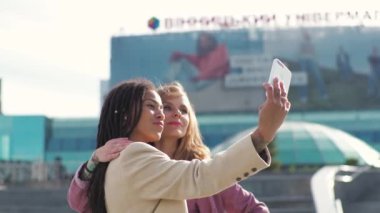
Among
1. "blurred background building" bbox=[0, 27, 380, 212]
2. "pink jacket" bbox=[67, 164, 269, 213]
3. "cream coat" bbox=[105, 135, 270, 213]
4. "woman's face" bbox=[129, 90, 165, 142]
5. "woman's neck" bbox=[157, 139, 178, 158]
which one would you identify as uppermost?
"woman's face" bbox=[129, 90, 165, 142]

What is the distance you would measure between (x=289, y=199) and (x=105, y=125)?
1007 cm

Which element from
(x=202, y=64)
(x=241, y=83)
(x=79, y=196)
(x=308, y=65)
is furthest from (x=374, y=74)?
(x=79, y=196)

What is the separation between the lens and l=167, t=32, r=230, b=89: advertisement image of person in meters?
45.3

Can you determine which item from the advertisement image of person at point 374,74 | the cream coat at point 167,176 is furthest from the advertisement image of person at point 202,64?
the cream coat at point 167,176

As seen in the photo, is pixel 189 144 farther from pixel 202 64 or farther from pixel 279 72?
pixel 202 64

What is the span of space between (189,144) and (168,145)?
69 mm

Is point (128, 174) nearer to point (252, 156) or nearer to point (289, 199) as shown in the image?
point (252, 156)

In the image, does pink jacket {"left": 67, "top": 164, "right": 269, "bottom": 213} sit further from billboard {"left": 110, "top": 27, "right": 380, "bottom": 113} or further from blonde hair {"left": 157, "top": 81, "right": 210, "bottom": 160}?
billboard {"left": 110, "top": 27, "right": 380, "bottom": 113}

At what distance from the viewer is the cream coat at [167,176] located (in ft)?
6.82

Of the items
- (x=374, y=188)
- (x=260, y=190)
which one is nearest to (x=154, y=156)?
(x=260, y=190)

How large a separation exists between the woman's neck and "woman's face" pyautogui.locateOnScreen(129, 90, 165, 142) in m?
0.52

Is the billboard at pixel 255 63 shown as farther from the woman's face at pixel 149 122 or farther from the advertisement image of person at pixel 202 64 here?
the woman's face at pixel 149 122

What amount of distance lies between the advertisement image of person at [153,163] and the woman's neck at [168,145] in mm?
487

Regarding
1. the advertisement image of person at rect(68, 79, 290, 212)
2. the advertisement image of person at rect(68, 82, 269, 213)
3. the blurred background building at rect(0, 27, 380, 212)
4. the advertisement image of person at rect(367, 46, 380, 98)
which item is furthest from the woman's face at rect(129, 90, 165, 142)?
the advertisement image of person at rect(367, 46, 380, 98)
